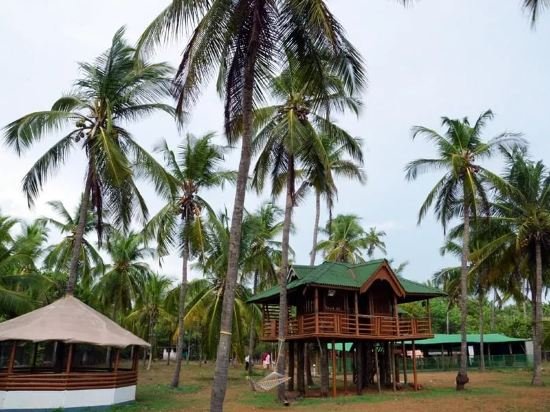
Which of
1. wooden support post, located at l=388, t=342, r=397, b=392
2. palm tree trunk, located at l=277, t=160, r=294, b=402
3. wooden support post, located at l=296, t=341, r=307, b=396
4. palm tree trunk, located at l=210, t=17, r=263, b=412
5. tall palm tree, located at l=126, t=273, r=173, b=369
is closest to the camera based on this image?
palm tree trunk, located at l=210, t=17, r=263, b=412

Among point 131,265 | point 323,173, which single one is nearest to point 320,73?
point 323,173

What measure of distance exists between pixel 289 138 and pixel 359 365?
1145cm

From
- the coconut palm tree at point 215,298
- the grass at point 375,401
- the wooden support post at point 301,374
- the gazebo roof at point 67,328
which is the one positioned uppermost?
the coconut palm tree at point 215,298

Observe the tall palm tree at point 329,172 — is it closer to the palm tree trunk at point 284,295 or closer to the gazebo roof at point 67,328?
the palm tree trunk at point 284,295

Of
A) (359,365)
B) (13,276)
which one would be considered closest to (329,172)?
(359,365)

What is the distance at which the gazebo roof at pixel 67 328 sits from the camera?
52.3ft

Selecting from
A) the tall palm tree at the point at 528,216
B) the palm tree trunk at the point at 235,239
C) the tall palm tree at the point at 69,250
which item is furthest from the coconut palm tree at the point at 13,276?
the tall palm tree at the point at 528,216

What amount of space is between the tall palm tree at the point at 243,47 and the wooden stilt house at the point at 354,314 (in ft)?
37.6

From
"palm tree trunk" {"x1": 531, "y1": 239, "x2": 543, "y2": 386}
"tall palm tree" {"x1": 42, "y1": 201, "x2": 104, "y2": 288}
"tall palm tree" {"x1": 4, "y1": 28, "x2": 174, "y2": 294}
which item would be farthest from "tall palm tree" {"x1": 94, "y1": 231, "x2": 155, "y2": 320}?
"palm tree trunk" {"x1": 531, "y1": 239, "x2": 543, "y2": 386}

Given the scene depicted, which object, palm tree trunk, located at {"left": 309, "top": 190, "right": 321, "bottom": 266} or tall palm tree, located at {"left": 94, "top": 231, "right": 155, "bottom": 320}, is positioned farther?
tall palm tree, located at {"left": 94, "top": 231, "right": 155, "bottom": 320}

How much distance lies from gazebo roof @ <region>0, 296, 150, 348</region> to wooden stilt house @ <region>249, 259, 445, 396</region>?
7293 mm

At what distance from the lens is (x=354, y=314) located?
74.3 ft

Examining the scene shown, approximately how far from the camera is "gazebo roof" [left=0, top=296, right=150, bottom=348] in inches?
628

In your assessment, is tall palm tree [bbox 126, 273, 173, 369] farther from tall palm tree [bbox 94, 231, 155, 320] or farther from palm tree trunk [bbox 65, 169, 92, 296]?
palm tree trunk [bbox 65, 169, 92, 296]
